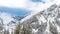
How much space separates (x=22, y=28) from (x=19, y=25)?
1.13m

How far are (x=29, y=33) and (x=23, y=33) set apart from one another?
1469 mm

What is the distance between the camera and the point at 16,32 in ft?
135

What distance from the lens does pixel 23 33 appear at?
1596 inches

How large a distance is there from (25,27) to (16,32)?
1.93m

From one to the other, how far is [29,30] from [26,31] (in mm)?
847

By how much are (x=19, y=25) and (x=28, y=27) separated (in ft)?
5.68

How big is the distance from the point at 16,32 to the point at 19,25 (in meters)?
1.42

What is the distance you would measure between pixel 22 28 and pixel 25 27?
0.79 meters

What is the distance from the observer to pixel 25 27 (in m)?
40.9

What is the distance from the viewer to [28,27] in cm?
4131

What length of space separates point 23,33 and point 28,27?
1.61 m

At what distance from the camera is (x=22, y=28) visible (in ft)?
132

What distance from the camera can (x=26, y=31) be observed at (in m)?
40.7
